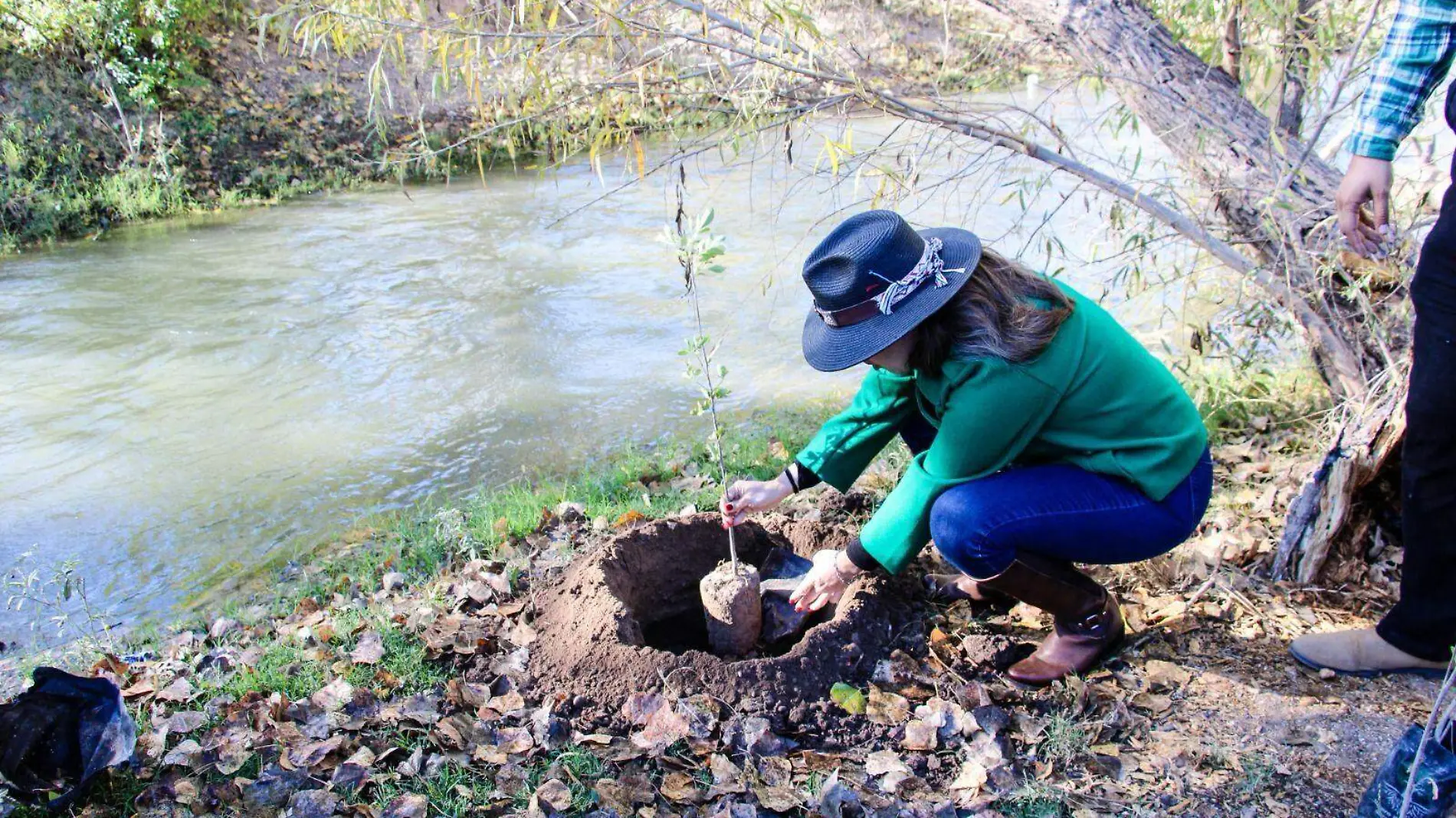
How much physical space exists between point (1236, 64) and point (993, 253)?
2139 millimetres

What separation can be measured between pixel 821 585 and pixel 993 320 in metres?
0.92

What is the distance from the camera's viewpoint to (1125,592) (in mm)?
3127

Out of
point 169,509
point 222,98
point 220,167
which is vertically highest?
point 222,98

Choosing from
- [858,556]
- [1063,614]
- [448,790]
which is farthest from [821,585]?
[448,790]

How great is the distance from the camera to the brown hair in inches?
91.8

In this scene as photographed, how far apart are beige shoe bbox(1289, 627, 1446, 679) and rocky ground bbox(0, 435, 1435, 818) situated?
4 cm

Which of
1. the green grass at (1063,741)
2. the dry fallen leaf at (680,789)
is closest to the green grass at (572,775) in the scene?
the dry fallen leaf at (680,789)

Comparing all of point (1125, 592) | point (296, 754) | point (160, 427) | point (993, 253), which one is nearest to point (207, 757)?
point (296, 754)

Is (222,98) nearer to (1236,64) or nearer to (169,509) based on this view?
(169,509)

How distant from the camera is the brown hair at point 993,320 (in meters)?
2.33

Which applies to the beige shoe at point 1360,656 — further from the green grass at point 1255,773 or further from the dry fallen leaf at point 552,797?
the dry fallen leaf at point 552,797

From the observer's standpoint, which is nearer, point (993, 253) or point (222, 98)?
point (993, 253)

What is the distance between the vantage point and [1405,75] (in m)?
2.40

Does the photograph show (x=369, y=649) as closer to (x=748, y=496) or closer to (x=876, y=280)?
(x=748, y=496)
